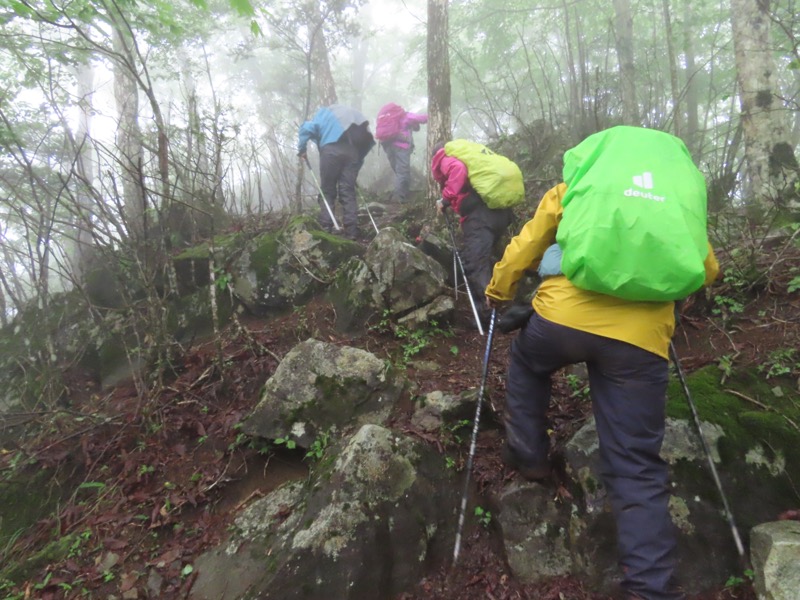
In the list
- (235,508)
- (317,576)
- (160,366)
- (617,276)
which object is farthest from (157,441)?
(617,276)

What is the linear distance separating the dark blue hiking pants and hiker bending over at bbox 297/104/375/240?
5201mm

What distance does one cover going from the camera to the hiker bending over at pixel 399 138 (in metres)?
10.0

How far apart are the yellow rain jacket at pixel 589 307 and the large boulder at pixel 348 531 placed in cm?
151

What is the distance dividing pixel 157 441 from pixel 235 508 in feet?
3.82

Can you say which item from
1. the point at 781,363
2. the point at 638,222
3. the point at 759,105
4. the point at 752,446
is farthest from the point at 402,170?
the point at 752,446

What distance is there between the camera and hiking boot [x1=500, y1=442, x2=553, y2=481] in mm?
3033

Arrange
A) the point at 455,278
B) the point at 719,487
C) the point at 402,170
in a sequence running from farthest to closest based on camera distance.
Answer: the point at 402,170 < the point at 455,278 < the point at 719,487

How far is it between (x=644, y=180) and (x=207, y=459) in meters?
3.92

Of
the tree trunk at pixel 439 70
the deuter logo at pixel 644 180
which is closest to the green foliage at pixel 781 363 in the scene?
the deuter logo at pixel 644 180

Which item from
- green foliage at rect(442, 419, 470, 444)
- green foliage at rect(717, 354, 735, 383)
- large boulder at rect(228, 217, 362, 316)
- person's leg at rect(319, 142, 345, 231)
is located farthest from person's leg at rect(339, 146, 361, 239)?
green foliage at rect(717, 354, 735, 383)

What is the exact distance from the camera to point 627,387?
238 centimetres

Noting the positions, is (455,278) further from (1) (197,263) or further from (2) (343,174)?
(1) (197,263)

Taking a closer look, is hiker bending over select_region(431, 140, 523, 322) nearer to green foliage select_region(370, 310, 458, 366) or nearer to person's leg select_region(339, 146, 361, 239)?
green foliage select_region(370, 310, 458, 366)

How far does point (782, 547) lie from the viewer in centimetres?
217
